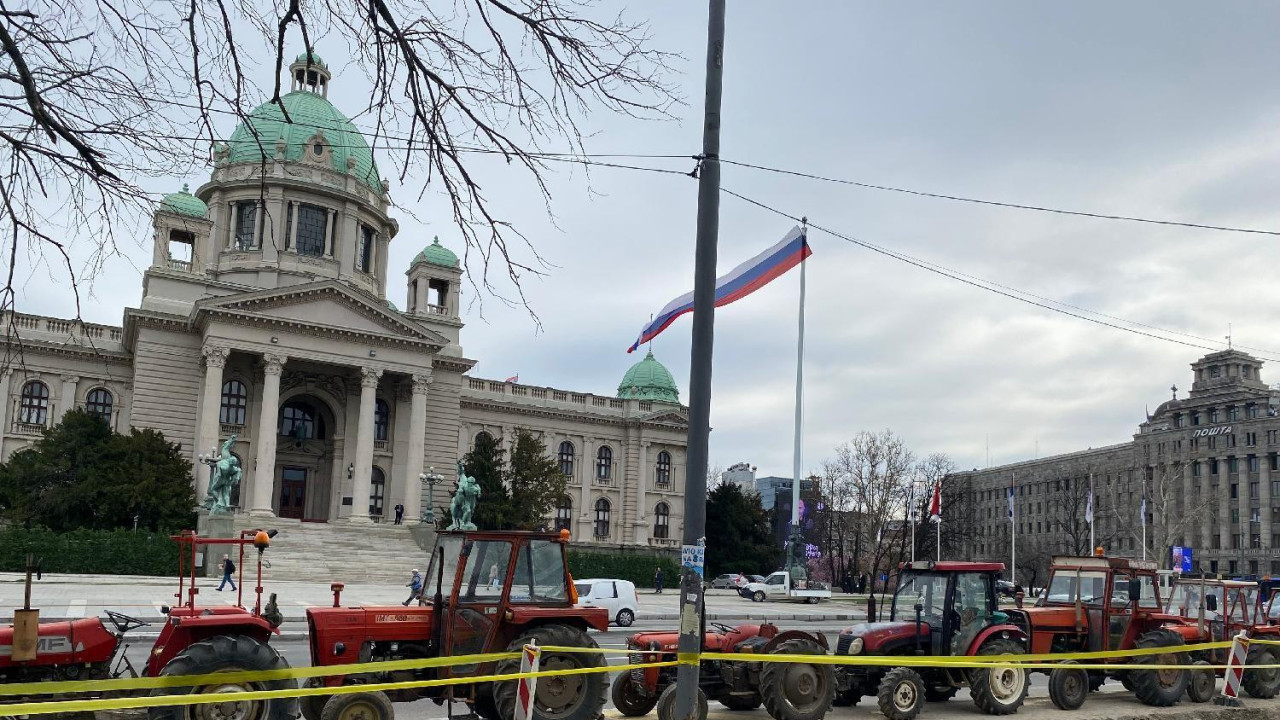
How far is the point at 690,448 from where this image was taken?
909 cm

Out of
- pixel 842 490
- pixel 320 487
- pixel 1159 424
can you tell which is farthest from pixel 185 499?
pixel 1159 424

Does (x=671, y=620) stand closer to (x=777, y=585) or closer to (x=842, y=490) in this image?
(x=777, y=585)

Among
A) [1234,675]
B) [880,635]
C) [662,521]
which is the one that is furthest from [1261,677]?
[662,521]

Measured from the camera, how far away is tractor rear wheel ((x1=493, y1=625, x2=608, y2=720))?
1119cm

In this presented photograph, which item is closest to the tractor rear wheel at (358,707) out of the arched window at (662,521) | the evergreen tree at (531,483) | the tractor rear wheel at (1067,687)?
the tractor rear wheel at (1067,687)

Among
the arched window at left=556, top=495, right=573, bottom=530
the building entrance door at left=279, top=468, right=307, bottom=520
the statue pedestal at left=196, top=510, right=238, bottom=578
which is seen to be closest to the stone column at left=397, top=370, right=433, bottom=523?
the building entrance door at left=279, top=468, right=307, bottom=520

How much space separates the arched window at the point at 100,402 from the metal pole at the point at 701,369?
56.1 m

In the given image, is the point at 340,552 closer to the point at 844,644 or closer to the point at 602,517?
the point at 602,517

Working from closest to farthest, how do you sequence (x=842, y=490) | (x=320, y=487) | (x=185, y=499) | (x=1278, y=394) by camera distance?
(x=185, y=499), (x=320, y=487), (x=842, y=490), (x=1278, y=394)

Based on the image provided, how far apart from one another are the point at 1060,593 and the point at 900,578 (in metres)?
3.07

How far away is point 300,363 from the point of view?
2286 inches

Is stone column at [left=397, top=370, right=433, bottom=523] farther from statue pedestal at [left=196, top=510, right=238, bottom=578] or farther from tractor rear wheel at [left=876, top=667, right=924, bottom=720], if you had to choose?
tractor rear wheel at [left=876, top=667, right=924, bottom=720]

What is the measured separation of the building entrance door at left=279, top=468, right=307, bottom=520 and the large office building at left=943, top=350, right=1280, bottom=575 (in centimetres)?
5704

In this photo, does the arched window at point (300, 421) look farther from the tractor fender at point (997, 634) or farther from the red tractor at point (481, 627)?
the tractor fender at point (997, 634)
